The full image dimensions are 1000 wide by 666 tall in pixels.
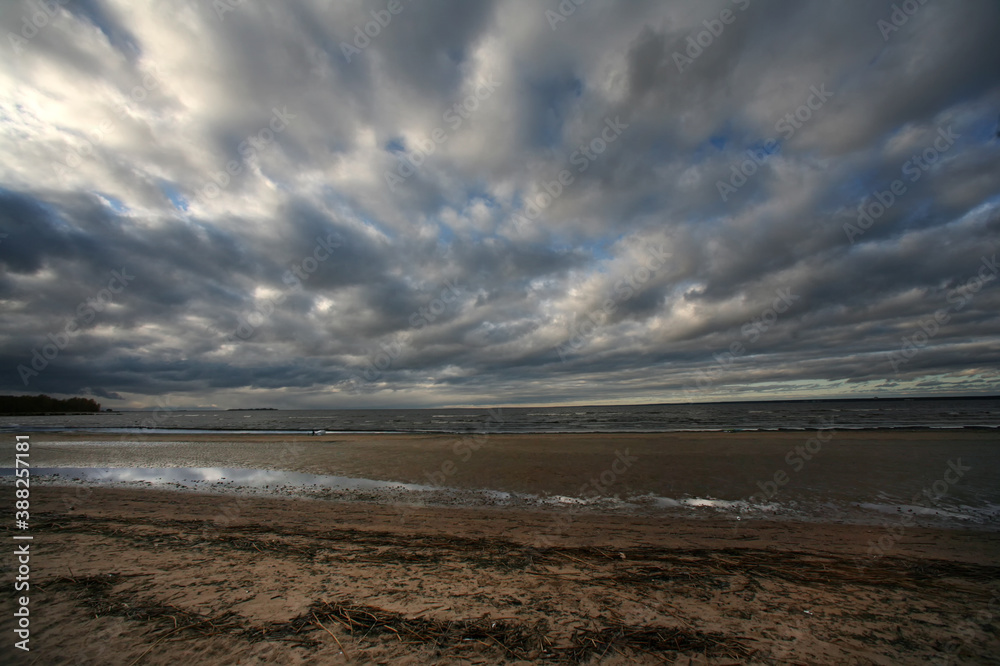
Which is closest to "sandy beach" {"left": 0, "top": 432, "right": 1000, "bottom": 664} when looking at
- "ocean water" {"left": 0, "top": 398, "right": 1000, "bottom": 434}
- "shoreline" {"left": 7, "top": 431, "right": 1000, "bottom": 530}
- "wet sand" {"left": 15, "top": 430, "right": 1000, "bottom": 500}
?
"shoreline" {"left": 7, "top": 431, "right": 1000, "bottom": 530}

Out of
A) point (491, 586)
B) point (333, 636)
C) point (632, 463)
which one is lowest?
point (632, 463)

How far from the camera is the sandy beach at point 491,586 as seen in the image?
384 cm

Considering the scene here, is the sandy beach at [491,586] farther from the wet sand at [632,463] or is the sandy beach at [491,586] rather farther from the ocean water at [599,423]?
the ocean water at [599,423]

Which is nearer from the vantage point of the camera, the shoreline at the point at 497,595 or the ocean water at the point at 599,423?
the shoreline at the point at 497,595

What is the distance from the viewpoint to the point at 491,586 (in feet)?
16.9

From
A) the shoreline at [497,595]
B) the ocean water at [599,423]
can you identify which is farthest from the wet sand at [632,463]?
the ocean water at [599,423]

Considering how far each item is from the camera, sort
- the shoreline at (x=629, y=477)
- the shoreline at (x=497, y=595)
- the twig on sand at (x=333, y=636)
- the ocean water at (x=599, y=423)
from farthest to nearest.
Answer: the ocean water at (x=599, y=423)
the shoreline at (x=629, y=477)
the shoreline at (x=497, y=595)
the twig on sand at (x=333, y=636)

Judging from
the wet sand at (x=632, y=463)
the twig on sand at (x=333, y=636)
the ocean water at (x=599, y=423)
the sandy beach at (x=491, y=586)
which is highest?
the twig on sand at (x=333, y=636)

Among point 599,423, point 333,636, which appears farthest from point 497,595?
point 599,423

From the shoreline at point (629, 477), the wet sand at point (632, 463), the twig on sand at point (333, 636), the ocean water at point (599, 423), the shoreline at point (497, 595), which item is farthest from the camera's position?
the ocean water at point (599, 423)

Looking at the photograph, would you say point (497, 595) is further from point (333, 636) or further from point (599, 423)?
point (599, 423)

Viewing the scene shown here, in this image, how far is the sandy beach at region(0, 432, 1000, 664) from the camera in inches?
151

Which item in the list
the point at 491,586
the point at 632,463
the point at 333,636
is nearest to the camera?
the point at 333,636

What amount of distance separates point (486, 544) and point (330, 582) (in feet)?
9.74
